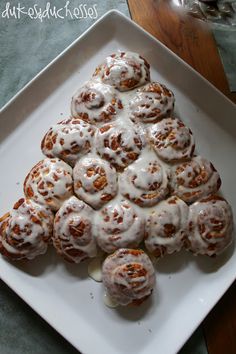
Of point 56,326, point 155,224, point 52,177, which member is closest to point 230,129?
point 155,224

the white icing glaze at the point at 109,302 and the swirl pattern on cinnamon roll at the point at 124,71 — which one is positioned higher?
the swirl pattern on cinnamon roll at the point at 124,71

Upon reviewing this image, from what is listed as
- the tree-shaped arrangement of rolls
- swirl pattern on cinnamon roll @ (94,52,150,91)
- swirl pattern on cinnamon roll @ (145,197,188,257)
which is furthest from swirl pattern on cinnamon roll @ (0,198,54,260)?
swirl pattern on cinnamon roll @ (94,52,150,91)

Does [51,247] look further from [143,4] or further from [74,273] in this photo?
[143,4]

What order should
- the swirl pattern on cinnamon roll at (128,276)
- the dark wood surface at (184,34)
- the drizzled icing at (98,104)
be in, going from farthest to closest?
the dark wood surface at (184,34)
the drizzled icing at (98,104)
the swirl pattern on cinnamon roll at (128,276)

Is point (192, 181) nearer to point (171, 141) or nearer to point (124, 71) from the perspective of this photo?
point (171, 141)

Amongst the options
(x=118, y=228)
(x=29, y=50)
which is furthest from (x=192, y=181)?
(x=29, y=50)

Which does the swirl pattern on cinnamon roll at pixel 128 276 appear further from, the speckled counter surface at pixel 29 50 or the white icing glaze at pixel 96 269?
the speckled counter surface at pixel 29 50

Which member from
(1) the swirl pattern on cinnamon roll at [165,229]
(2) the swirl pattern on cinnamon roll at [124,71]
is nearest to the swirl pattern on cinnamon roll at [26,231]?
(1) the swirl pattern on cinnamon roll at [165,229]
